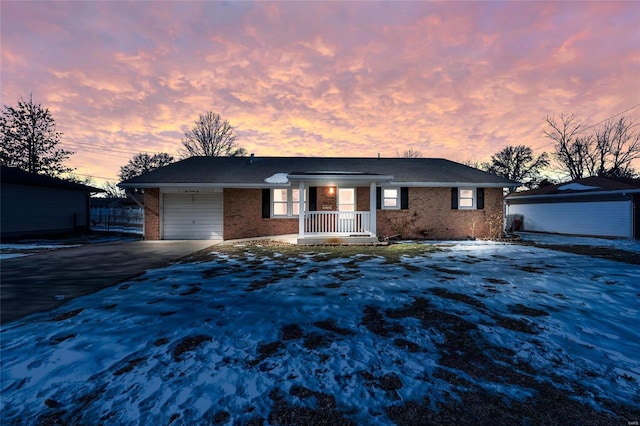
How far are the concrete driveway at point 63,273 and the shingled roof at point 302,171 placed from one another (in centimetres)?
420

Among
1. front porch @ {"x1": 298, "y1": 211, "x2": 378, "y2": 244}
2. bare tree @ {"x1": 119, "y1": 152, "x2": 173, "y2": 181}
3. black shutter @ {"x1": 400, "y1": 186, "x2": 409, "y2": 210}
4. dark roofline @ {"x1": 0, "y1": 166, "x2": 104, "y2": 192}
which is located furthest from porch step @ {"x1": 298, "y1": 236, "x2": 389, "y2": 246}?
bare tree @ {"x1": 119, "y1": 152, "x2": 173, "y2": 181}

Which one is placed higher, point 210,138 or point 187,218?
point 210,138

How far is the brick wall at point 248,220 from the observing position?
1303cm

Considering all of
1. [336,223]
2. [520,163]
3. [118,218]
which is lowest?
[336,223]

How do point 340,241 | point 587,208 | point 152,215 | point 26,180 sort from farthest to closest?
point 587,208
point 26,180
point 152,215
point 340,241

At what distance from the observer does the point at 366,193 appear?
13.2m

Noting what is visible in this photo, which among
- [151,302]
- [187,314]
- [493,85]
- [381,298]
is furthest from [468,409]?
[493,85]

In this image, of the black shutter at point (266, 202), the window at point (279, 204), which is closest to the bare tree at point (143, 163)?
the black shutter at point (266, 202)

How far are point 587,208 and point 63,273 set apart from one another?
2384 centimetres

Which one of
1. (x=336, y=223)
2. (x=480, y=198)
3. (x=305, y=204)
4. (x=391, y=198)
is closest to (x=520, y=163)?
(x=480, y=198)

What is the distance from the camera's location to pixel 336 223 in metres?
→ 12.5

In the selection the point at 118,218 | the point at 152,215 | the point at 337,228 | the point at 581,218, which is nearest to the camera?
the point at 337,228

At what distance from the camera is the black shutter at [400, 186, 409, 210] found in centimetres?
1331

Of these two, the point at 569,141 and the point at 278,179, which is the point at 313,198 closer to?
the point at 278,179
